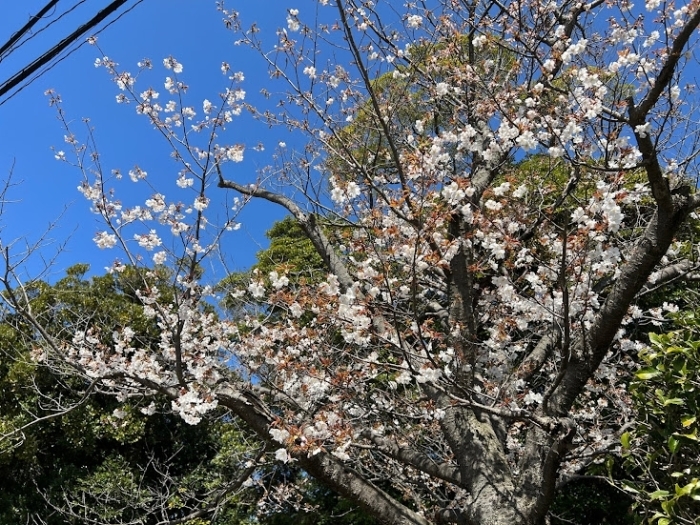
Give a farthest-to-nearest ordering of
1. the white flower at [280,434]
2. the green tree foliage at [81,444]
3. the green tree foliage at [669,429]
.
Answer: the green tree foliage at [81,444], the white flower at [280,434], the green tree foliage at [669,429]

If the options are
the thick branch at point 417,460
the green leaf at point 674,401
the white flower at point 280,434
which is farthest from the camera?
the thick branch at point 417,460

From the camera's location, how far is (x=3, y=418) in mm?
6805

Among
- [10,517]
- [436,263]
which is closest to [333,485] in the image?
[436,263]

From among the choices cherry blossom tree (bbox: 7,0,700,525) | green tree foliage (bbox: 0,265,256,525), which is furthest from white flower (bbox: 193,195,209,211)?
green tree foliage (bbox: 0,265,256,525)

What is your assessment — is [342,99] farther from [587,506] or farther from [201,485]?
[201,485]

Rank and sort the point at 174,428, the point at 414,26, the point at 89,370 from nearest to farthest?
1. the point at 89,370
2. the point at 414,26
3. the point at 174,428

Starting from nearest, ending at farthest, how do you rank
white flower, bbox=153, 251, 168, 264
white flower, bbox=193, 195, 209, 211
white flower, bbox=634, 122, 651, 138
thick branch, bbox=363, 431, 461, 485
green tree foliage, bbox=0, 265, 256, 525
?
white flower, bbox=634, 122, 651, 138
white flower, bbox=193, 195, 209, 211
thick branch, bbox=363, 431, 461, 485
white flower, bbox=153, 251, 168, 264
green tree foliage, bbox=0, 265, 256, 525

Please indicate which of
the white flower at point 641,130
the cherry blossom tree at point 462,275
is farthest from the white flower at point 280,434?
the white flower at point 641,130

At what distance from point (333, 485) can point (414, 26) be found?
3.53m

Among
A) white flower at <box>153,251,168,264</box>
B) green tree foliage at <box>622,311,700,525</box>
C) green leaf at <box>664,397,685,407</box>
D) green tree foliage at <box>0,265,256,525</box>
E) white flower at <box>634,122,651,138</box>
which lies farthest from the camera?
green tree foliage at <box>0,265,256,525</box>

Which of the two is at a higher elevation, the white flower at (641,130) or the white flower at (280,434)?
the white flower at (641,130)

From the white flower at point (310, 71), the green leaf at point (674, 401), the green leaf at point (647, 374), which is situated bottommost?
the green leaf at point (674, 401)

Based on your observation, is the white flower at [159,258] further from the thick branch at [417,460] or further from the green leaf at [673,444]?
the green leaf at [673,444]

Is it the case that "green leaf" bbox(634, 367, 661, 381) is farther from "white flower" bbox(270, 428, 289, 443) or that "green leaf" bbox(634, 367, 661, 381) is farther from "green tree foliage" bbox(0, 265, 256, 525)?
"green tree foliage" bbox(0, 265, 256, 525)
